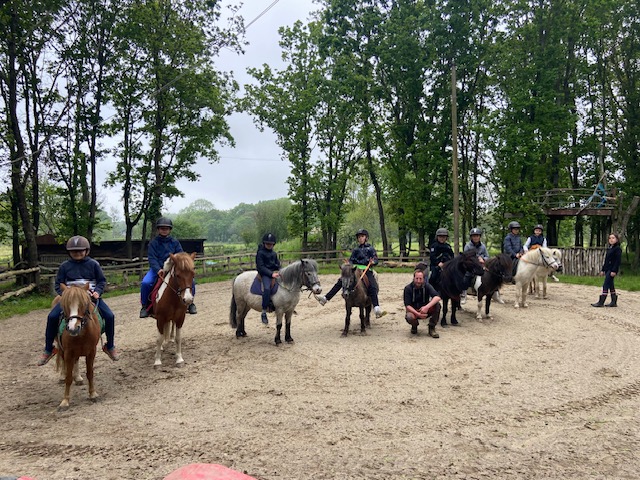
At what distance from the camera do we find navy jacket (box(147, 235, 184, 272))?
7521 mm

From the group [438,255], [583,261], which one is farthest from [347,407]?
[583,261]

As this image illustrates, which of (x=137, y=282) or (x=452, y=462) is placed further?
(x=137, y=282)

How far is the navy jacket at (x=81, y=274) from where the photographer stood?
5.98 m

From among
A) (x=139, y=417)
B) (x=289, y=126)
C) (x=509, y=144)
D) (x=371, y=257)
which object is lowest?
(x=139, y=417)

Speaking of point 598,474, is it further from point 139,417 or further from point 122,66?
point 122,66

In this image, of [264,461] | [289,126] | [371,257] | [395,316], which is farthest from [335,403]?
[289,126]

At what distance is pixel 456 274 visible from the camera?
31.0 ft

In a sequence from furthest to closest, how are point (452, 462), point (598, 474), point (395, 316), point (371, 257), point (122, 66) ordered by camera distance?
point (122, 66), point (395, 316), point (371, 257), point (452, 462), point (598, 474)

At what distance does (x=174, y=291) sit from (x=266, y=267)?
2059mm

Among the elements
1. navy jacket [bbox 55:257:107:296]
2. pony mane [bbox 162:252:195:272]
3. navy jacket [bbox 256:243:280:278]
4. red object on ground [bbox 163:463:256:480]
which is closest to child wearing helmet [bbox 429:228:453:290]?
navy jacket [bbox 256:243:280:278]

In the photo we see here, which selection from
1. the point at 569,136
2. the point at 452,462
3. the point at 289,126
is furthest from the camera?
the point at 289,126

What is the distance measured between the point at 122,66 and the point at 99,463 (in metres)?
22.3

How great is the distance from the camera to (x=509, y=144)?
22703mm

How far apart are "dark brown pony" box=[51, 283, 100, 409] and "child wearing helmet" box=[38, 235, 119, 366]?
0.66 ft
